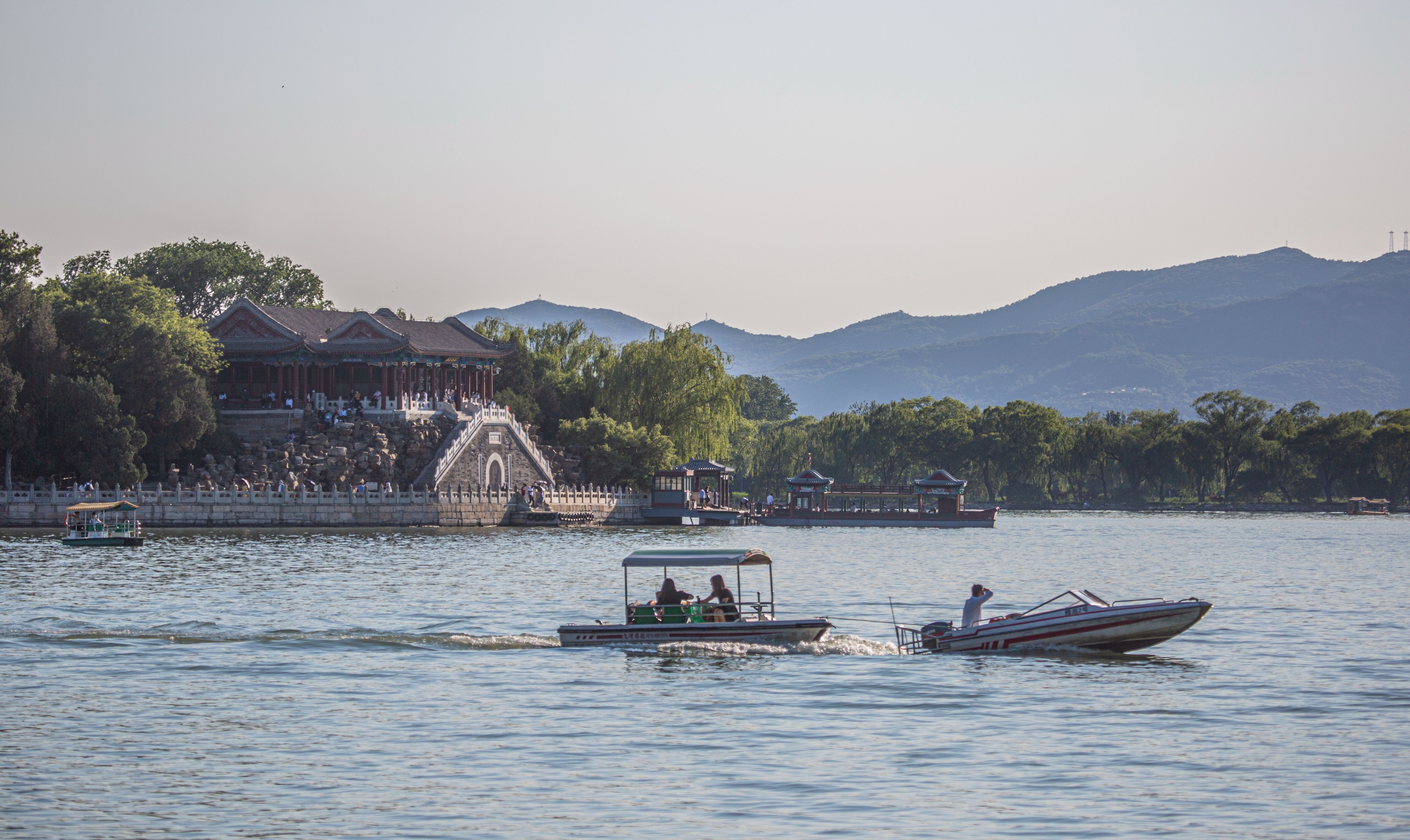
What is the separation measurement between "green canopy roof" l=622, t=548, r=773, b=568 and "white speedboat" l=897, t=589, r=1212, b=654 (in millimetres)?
3098

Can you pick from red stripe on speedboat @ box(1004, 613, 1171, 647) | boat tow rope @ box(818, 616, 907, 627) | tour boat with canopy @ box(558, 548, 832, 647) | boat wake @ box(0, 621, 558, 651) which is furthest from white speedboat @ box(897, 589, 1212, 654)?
boat wake @ box(0, 621, 558, 651)

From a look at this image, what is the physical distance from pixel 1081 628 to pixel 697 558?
6835mm

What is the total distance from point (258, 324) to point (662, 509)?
23.4m

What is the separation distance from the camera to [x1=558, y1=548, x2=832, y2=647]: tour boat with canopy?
83.6 feet

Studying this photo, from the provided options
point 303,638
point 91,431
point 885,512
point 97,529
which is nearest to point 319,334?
point 91,431

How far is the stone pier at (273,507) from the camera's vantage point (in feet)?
199

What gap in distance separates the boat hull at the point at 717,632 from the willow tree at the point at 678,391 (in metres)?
58.3

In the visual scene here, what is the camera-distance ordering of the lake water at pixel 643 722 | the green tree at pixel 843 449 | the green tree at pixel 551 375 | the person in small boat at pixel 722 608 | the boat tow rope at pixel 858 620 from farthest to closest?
the green tree at pixel 843 449 < the green tree at pixel 551 375 < the boat tow rope at pixel 858 620 < the person in small boat at pixel 722 608 < the lake water at pixel 643 722

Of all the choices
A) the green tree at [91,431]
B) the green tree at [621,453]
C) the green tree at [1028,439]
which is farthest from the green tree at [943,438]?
the green tree at [91,431]

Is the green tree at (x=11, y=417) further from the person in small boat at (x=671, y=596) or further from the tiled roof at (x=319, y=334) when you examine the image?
the person in small boat at (x=671, y=596)

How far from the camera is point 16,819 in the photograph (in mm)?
14547

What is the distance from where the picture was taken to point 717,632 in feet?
83.5

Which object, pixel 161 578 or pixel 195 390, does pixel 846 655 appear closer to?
pixel 161 578

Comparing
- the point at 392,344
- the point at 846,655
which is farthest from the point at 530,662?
the point at 392,344
